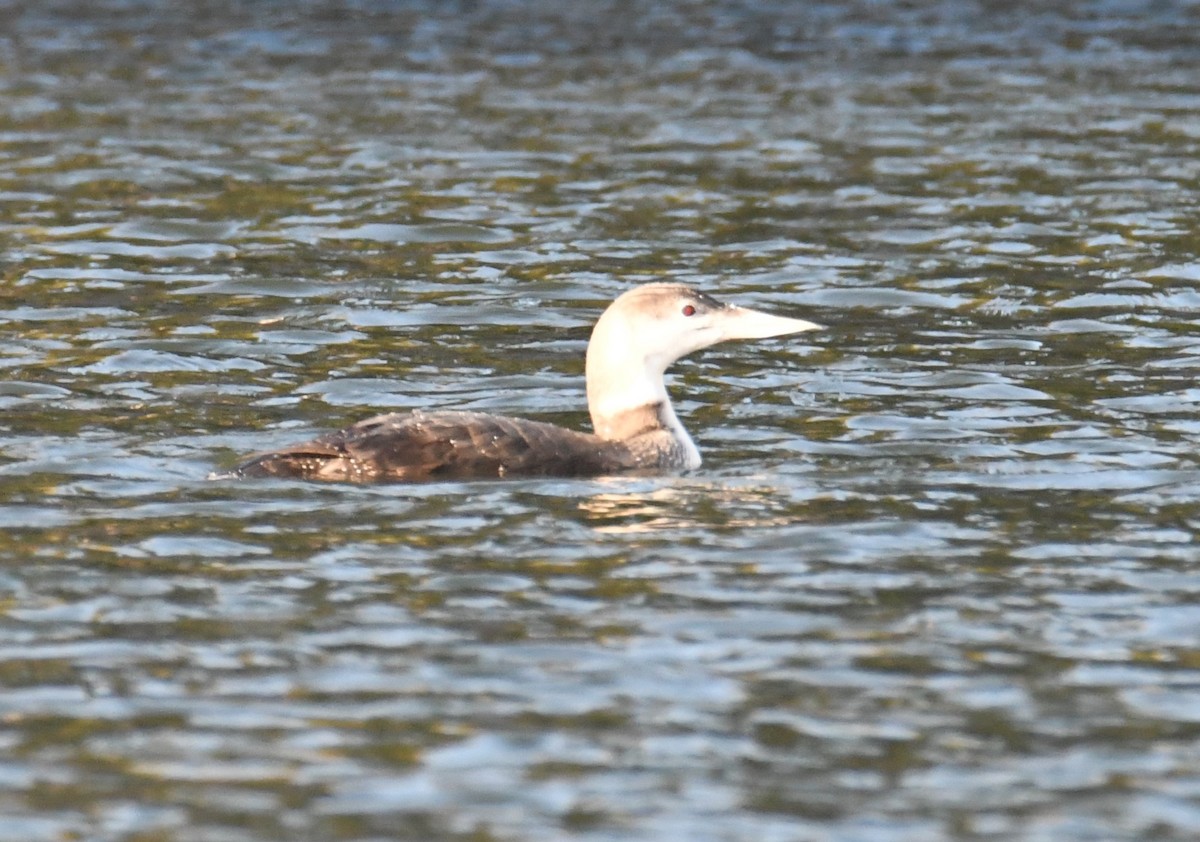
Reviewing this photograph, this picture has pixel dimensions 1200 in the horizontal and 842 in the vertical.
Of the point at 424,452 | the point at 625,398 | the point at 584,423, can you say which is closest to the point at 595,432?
the point at 625,398

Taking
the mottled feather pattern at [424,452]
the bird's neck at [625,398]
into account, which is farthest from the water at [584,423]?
the bird's neck at [625,398]

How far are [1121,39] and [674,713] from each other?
1517 cm

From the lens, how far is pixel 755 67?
763 inches

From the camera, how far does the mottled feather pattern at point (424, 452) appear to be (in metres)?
8.45

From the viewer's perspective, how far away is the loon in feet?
27.8

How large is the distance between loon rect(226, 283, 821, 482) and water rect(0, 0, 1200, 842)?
0.33 ft

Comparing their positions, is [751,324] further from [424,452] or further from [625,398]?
[424,452]

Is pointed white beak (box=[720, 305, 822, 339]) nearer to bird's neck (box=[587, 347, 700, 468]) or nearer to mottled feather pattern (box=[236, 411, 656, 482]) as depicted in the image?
bird's neck (box=[587, 347, 700, 468])

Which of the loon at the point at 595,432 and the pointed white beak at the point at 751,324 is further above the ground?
the pointed white beak at the point at 751,324

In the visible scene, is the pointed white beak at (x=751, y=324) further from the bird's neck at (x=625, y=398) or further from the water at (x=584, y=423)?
the water at (x=584, y=423)

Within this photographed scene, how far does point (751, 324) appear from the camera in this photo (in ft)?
30.9

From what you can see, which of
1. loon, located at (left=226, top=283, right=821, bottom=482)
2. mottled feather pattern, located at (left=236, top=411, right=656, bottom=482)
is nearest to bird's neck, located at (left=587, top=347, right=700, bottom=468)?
loon, located at (left=226, top=283, right=821, bottom=482)

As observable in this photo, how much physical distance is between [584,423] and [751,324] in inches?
42.1

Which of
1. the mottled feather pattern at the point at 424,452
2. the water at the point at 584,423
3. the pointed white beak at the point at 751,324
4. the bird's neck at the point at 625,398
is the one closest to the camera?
the water at the point at 584,423
